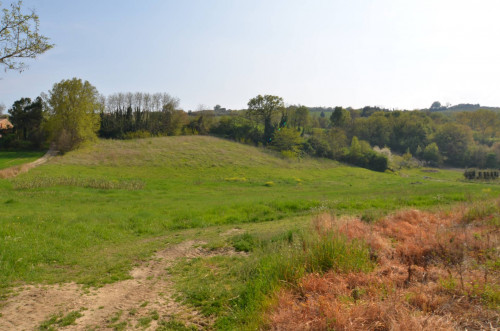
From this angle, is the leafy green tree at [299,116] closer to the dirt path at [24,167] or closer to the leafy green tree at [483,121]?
the leafy green tree at [483,121]

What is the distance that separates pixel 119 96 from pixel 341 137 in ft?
201

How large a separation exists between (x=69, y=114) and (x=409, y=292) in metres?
59.1

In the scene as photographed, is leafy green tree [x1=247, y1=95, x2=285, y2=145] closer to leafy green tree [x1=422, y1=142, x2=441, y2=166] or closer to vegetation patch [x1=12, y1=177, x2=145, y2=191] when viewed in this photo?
leafy green tree [x1=422, y1=142, x2=441, y2=166]

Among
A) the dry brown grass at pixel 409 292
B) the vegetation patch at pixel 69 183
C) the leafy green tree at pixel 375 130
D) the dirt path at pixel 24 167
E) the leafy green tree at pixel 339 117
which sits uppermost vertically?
the leafy green tree at pixel 339 117

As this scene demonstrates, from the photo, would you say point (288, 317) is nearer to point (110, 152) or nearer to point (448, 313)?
point (448, 313)

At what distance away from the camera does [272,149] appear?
7775cm

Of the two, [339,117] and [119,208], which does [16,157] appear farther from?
[339,117]

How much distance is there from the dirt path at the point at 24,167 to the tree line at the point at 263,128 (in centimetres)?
224

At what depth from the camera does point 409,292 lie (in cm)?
568

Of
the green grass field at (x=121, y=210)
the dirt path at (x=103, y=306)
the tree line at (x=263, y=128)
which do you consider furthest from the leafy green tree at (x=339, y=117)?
the dirt path at (x=103, y=306)

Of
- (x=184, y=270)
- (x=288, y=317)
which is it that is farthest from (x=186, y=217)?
(x=288, y=317)

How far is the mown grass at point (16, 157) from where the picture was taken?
143ft

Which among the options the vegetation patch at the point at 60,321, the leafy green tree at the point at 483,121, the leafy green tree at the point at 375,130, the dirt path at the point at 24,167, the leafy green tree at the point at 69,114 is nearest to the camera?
the vegetation patch at the point at 60,321

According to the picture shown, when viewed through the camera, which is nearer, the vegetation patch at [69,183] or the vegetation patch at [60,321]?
the vegetation patch at [60,321]
